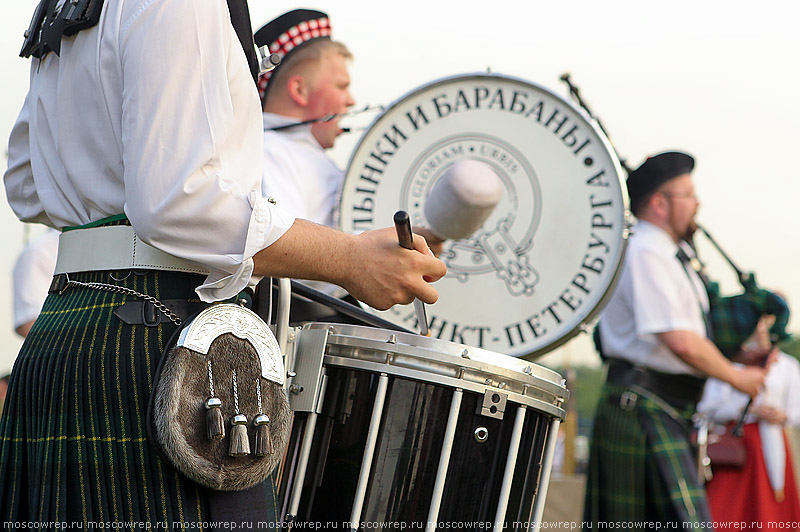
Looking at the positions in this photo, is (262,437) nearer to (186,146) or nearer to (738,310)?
(186,146)

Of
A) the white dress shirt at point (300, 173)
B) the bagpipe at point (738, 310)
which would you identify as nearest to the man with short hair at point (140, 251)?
the white dress shirt at point (300, 173)

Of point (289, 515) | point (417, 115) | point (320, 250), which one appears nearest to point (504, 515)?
point (289, 515)

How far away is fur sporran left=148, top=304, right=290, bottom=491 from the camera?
1362 millimetres

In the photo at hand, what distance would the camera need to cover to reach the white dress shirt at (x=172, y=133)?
1.36 meters

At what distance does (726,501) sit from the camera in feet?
18.5

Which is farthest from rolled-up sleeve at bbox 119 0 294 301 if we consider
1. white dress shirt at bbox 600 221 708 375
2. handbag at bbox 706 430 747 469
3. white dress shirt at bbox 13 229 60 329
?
handbag at bbox 706 430 747 469

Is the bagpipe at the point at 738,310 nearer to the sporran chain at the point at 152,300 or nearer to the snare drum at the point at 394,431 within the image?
the snare drum at the point at 394,431

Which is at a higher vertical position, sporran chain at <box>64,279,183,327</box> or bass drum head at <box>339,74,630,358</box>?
bass drum head at <box>339,74,630,358</box>

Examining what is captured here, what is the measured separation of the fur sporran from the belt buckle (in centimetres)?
308

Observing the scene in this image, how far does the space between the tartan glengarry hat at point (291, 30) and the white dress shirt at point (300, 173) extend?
206mm

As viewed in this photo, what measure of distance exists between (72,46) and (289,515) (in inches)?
33.4

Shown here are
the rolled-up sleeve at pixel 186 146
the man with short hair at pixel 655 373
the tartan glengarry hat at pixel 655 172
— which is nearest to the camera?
the rolled-up sleeve at pixel 186 146

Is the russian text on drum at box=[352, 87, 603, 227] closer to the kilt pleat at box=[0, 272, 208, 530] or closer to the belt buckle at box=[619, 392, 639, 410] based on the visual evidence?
the kilt pleat at box=[0, 272, 208, 530]

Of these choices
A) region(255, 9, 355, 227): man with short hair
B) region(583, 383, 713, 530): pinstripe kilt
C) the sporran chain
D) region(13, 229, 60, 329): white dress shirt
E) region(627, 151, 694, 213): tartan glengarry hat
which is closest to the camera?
the sporran chain
